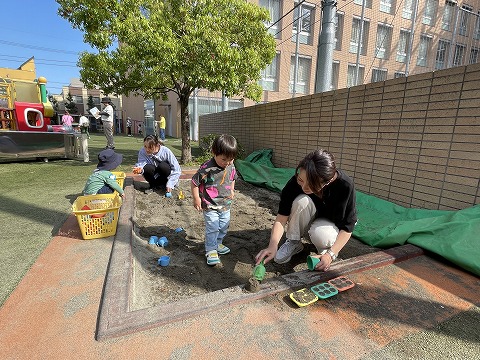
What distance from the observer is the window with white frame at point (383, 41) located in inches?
695

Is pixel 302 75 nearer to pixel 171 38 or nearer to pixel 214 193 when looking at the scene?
pixel 171 38

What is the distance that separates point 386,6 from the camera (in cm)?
1738

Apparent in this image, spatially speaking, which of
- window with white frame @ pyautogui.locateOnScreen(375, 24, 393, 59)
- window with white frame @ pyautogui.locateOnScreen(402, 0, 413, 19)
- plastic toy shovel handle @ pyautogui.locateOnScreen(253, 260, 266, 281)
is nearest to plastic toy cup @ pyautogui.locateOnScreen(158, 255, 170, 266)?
plastic toy shovel handle @ pyautogui.locateOnScreen(253, 260, 266, 281)

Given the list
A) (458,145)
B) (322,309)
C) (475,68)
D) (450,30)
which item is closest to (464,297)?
(322,309)

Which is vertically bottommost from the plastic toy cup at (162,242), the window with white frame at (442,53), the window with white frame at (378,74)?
the plastic toy cup at (162,242)

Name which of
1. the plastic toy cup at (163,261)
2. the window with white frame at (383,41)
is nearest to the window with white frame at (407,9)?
the window with white frame at (383,41)

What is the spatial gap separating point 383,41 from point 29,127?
2087 cm

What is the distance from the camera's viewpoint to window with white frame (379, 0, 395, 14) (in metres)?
17.3

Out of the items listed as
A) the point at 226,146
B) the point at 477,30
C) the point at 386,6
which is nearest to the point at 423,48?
the point at 386,6

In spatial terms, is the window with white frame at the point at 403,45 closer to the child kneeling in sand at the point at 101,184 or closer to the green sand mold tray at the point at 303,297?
the child kneeling in sand at the point at 101,184

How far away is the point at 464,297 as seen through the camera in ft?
5.97

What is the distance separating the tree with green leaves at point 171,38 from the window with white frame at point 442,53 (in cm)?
1966

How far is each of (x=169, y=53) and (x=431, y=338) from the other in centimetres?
569

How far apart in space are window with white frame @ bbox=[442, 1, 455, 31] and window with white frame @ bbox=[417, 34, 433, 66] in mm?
1520
